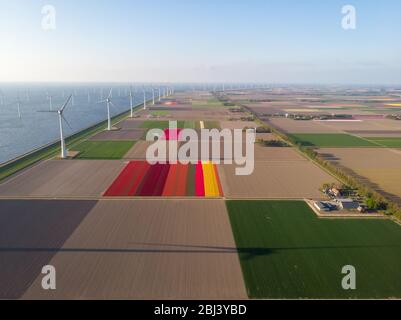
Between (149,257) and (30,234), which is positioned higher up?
(30,234)

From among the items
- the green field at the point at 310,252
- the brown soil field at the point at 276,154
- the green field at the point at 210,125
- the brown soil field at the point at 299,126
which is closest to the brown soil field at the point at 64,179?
the green field at the point at 310,252

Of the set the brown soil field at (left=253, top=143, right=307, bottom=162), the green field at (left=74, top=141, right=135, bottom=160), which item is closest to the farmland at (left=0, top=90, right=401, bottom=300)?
the brown soil field at (left=253, top=143, right=307, bottom=162)

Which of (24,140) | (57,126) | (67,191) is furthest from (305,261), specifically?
(57,126)

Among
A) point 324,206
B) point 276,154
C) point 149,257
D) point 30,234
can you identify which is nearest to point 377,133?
point 276,154

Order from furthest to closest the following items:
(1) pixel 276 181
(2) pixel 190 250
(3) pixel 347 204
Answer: (1) pixel 276 181 → (3) pixel 347 204 → (2) pixel 190 250

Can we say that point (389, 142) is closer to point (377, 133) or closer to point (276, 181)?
point (377, 133)

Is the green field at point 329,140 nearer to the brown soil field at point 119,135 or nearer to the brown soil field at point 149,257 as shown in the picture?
the brown soil field at point 119,135
